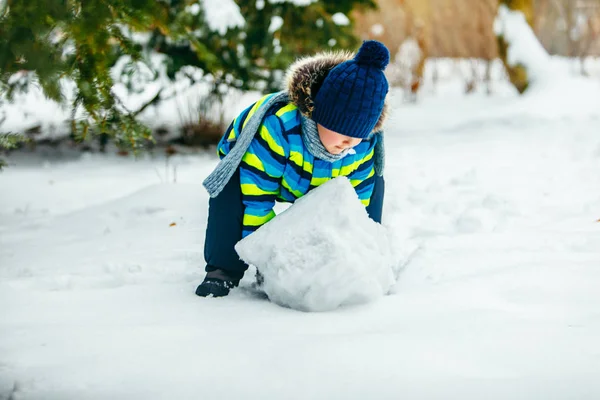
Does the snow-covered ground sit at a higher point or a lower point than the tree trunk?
lower

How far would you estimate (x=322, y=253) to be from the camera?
1.77m

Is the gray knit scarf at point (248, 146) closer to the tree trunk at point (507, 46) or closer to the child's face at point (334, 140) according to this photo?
the child's face at point (334, 140)

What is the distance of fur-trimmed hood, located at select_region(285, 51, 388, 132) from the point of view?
190 cm

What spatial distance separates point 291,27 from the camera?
4.71m

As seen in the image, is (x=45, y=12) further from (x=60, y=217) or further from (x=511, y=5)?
(x=511, y=5)

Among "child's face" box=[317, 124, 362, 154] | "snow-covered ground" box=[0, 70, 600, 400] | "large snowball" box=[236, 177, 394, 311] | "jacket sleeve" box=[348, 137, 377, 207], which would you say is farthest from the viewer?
"jacket sleeve" box=[348, 137, 377, 207]

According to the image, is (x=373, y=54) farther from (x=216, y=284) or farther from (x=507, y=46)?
(x=507, y=46)

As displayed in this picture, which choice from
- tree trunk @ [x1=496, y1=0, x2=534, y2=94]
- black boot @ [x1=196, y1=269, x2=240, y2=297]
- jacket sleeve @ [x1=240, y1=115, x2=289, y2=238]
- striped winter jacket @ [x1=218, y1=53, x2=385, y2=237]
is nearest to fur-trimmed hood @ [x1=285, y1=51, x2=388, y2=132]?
striped winter jacket @ [x1=218, y1=53, x2=385, y2=237]

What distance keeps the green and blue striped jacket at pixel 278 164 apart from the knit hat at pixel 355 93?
4.9 inches

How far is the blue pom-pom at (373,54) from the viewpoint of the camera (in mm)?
1791

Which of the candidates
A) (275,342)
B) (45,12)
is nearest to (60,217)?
(45,12)

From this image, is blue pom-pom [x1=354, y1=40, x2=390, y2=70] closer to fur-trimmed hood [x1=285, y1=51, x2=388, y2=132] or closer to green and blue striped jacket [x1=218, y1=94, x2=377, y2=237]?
fur-trimmed hood [x1=285, y1=51, x2=388, y2=132]

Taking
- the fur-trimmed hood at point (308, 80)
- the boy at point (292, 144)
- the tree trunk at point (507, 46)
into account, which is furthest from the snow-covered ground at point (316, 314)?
the tree trunk at point (507, 46)

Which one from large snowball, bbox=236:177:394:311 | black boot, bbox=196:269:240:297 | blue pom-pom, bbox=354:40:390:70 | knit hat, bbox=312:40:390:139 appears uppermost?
blue pom-pom, bbox=354:40:390:70
